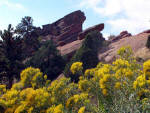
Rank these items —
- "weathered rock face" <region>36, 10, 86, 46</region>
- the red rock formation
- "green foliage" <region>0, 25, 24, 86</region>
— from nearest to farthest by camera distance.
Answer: "green foliage" <region>0, 25, 24, 86</region>
the red rock formation
"weathered rock face" <region>36, 10, 86, 46</region>

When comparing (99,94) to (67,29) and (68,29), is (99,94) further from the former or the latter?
(67,29)

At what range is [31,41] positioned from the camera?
1363 inches

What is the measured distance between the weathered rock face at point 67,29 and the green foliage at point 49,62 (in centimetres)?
1414

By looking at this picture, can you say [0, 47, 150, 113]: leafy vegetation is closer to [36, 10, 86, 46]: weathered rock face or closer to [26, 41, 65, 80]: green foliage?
[26, 41, 65, 80]: green foliage

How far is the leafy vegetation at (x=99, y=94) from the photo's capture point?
9.93 feet

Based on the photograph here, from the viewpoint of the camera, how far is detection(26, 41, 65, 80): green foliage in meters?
22.5

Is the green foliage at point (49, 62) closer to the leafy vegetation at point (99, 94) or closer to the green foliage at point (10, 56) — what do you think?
the green foliage at point (10, 56)

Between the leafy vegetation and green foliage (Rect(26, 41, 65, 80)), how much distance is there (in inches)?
→ 707

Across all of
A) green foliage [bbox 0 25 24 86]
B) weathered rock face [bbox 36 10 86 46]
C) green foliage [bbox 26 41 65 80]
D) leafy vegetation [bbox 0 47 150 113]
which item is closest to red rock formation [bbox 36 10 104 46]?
weathered rock face [bbox 36 10 86 46]

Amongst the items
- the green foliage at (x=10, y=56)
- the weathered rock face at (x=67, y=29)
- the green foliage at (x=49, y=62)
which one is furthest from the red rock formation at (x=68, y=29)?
the green foliage at (x=10, y=56)

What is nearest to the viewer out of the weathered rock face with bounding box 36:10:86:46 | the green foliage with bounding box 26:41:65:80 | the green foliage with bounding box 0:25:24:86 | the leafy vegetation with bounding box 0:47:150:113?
the leafy vegetation with bounding box 0:47:150:113

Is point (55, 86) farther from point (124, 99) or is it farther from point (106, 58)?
point (106, 58)

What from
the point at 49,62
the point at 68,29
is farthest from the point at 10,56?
the point at 68,29

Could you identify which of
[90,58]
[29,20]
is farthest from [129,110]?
[29,20]
